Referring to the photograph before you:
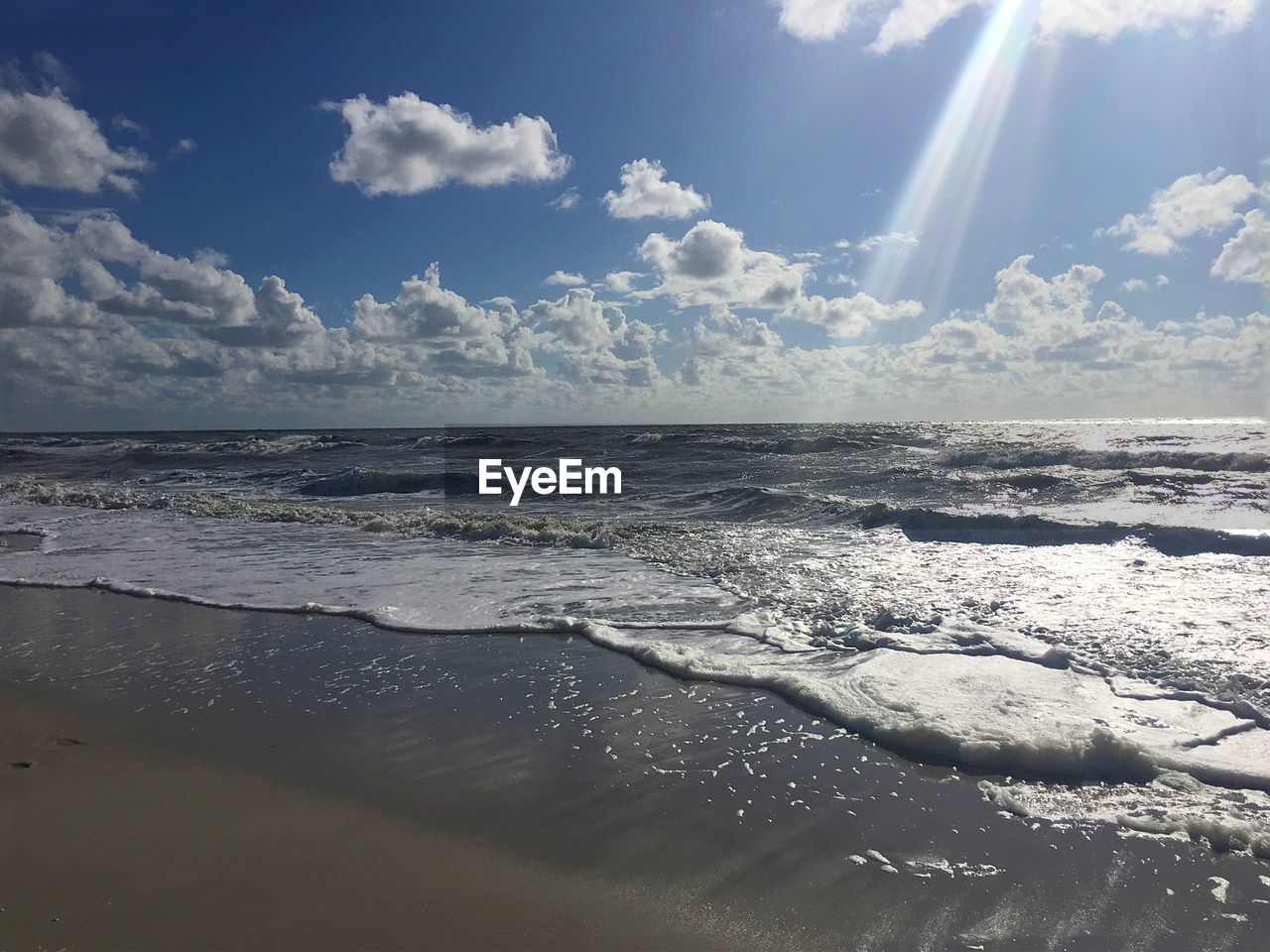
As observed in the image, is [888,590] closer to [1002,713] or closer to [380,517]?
[1002,713]

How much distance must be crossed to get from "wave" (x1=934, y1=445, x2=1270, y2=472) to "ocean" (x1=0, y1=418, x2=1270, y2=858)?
3881mm

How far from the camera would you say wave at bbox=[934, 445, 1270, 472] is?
25203mm

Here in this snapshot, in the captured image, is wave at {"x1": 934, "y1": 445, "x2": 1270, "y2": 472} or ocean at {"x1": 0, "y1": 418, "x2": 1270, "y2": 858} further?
wave at {"x1": 934, "y1": 445, "x2": 1270, "y2": 472}

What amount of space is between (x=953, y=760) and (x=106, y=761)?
4.93 metres

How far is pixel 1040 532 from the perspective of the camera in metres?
12.6

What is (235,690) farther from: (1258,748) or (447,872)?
(1258,748)

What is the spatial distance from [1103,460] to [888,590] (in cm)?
2440

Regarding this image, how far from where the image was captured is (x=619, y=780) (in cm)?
399

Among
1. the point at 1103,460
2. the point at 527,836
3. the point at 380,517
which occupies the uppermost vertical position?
the point at 1103,460

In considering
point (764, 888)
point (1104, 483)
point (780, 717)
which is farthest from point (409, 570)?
point (1104, 483)

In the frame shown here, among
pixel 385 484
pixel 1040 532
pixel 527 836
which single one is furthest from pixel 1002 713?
pixel 385 484

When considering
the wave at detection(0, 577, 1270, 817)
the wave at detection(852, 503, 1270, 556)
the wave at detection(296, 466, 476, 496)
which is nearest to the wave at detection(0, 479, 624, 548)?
the wave at detection(296, 466, 476, 496)

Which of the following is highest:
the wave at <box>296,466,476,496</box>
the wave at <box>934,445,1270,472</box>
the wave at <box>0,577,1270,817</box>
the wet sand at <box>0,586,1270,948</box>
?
the wave at <box>934,445,1270,472</box>

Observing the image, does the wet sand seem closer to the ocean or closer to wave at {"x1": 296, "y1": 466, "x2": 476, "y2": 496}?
the ocean
